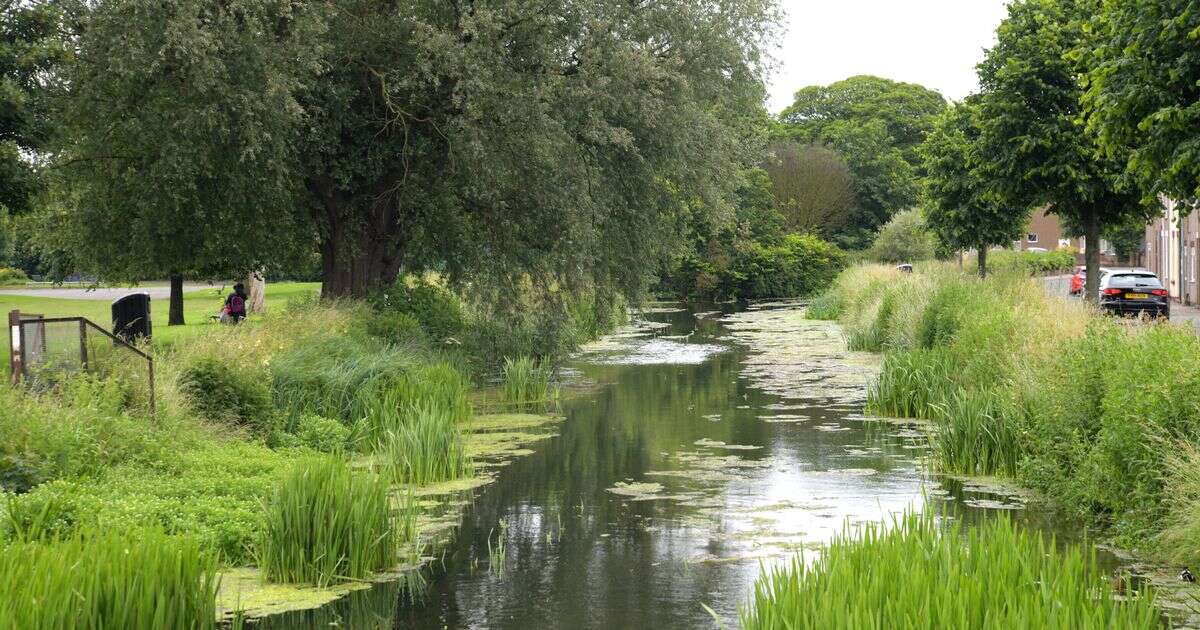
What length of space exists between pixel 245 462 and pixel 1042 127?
17.6m

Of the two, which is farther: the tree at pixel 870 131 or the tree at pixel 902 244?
the tree at pixel 870 131

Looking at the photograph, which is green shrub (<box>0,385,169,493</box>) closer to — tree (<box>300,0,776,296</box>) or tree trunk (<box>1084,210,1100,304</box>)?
tree (<box>300,0,776,296</box>)

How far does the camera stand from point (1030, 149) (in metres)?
24.8

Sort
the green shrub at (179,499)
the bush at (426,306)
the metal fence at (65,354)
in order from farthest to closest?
the bush at (426,306), the metal fence at (65,354), the green shrub at (179,499)

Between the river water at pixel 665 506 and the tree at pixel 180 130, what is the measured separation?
6500mm

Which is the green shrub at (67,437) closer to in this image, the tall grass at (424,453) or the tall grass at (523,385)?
the tall grass at (424,453)

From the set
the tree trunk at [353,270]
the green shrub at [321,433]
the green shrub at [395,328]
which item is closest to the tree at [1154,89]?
the green shrub at [321,433]

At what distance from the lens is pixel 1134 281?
39.3m

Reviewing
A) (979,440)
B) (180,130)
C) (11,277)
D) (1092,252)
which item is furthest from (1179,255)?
(11,277)

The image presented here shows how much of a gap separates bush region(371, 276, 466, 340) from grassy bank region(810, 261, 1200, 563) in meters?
9.27

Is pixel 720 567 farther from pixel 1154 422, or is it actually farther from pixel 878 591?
pixel 878 591

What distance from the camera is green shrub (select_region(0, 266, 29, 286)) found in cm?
7819

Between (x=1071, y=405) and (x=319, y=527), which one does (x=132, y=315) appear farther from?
(x=1071, y=405)

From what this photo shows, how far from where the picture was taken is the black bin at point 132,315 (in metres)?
17.9
